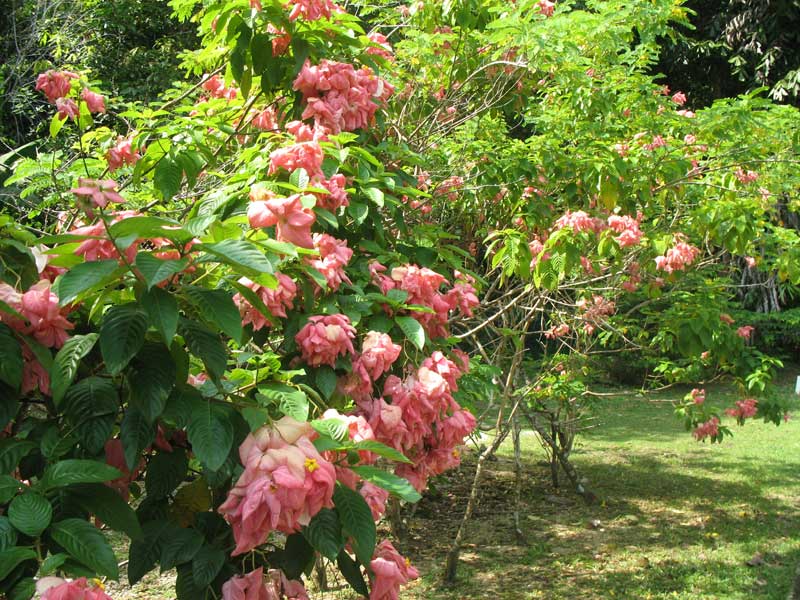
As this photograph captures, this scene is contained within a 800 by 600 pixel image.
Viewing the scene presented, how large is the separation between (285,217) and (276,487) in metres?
0.58

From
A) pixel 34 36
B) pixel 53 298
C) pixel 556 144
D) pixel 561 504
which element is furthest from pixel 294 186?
pixel 34 36

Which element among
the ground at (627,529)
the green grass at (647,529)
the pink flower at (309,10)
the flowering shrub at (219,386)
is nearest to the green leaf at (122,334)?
the flowering shrub at (219,386)

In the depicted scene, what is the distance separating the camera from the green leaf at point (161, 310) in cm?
112

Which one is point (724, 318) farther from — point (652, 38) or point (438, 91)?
point (438, 91)

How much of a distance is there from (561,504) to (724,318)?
2234mm

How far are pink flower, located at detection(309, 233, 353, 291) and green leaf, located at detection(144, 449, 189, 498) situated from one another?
540 mm

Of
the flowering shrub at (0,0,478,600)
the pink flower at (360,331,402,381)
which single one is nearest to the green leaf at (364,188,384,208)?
the flowering shrub at (0,0,478,600)

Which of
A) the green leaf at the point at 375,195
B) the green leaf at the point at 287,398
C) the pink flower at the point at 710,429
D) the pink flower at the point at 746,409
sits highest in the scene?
the green leaf at the point at 375,195

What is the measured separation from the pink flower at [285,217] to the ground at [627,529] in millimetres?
3115

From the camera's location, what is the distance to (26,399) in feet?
4.54

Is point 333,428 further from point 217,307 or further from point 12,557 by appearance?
point 12,557

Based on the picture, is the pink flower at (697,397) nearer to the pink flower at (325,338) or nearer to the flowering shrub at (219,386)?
the flowering shrub at (219,386)

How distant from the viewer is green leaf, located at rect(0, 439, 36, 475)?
46.6 inches

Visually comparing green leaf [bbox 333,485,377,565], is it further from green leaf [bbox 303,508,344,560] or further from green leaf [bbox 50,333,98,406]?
green leaf [bbox 50,333,98,406]
